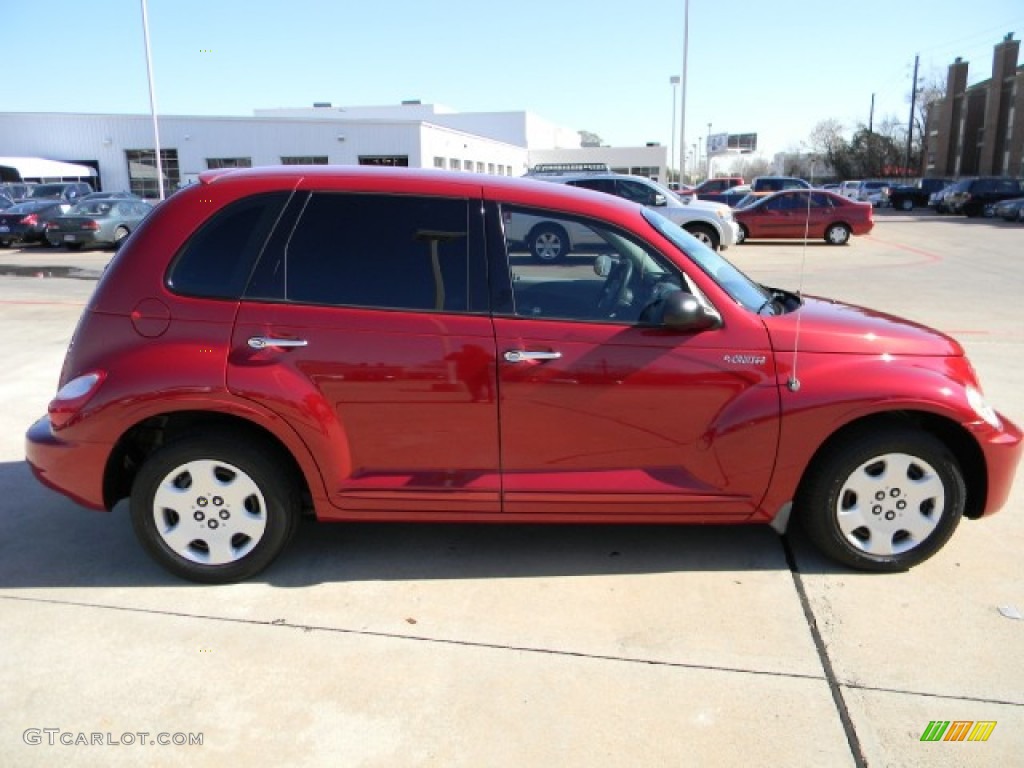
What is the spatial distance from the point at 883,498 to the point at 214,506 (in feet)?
9.75

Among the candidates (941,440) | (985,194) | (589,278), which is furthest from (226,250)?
(985,194)

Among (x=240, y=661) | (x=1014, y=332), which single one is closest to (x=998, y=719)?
(x=240, y=661)

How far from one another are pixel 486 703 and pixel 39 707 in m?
1.54

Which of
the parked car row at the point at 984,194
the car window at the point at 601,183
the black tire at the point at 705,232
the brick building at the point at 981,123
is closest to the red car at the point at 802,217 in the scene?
the black tire at the point at 705,232

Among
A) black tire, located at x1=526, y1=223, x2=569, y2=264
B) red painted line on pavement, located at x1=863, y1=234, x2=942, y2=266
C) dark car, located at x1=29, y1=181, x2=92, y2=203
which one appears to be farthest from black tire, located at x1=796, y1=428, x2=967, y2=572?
dark car, located at x1=29, y1=181, x2=92, y2=203

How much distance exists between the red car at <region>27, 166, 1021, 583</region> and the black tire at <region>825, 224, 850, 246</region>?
2033 cm

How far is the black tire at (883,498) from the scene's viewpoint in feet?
11.5

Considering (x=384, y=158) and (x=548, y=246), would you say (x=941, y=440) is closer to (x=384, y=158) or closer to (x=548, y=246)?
(x=548, y=246)

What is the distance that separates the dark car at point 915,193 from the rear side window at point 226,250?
158ft

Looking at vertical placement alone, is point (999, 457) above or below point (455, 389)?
below

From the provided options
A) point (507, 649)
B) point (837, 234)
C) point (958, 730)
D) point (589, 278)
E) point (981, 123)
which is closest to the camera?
point (958, 730)

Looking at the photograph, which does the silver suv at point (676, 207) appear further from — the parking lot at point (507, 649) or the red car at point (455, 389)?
the red car at point (455, 389)

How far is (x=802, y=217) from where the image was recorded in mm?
22078

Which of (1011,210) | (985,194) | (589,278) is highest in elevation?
(985,194)
